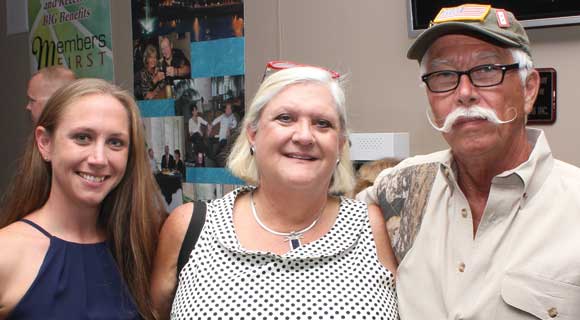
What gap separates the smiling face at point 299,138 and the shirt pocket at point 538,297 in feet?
1.92

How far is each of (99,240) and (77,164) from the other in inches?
10.4

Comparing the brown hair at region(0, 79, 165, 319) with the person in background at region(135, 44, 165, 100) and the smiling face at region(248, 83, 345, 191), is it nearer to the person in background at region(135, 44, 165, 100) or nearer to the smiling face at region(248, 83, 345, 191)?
the smiling face at region(248, 83, 345, 191)

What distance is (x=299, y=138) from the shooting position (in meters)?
1.69

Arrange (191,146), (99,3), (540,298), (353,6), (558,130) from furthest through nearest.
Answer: (99,3), (191,146), (353,6), (558,130), (540,298)

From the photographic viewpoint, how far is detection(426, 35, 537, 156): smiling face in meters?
1.50

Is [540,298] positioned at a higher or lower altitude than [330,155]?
lower

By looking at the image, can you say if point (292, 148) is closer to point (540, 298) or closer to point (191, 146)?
point (540, 298)

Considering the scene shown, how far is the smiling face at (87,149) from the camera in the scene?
1728 millimetres

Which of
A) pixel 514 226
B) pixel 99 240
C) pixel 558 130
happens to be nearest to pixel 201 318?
pixel 99 240

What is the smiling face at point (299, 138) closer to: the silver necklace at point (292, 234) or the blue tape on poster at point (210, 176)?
the silver necklace at point (292, 234)

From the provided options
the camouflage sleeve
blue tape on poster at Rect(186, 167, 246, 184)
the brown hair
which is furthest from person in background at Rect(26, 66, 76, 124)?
the camouflage sleeve

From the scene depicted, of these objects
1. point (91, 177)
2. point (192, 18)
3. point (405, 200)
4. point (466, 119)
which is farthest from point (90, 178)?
point (192, 18)

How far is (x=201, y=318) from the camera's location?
1629mm

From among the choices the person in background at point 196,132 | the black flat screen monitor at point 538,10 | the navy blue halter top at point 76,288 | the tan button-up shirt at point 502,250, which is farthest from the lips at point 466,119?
the person in background at point 196,132
